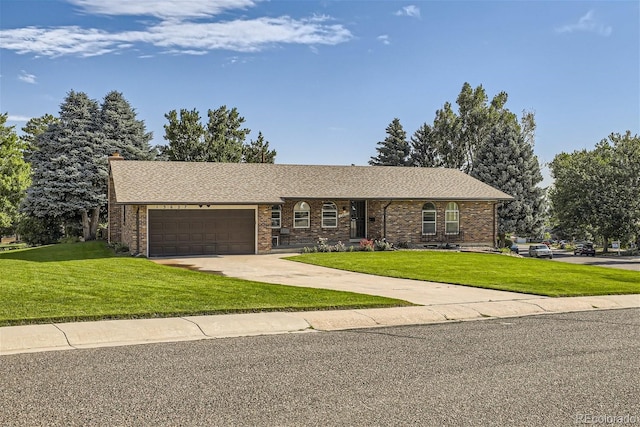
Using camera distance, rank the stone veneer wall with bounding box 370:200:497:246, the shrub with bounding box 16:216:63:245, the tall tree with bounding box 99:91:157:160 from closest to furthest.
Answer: the stone veneer wall with bounding box 370:200:497:246, the shrub with bounding box 16:216:63:245, the tall tree with bounding box 99:91:157:160

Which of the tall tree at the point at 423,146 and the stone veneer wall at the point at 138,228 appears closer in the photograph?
the stone veneer wall at the point at 138,228

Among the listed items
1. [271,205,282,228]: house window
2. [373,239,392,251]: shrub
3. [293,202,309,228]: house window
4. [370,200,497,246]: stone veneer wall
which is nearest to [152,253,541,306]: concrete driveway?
[271,205,282,228]: house window

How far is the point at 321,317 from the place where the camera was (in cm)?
1223

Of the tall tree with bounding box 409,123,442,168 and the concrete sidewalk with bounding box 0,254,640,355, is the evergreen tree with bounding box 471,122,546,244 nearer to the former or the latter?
the tall tree with bounding box 409,123,442,168

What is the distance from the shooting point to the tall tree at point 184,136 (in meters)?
57.0

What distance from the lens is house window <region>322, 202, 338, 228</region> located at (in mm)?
33438

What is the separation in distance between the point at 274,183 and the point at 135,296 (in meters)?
20.3

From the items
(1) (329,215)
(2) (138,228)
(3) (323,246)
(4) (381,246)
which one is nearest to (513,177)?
(4) (381,246)

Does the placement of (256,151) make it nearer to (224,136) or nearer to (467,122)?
(224,136)

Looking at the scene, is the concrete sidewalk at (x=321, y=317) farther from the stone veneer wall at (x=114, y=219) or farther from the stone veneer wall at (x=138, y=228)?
the stone veneer wall at (x=114, y=219)

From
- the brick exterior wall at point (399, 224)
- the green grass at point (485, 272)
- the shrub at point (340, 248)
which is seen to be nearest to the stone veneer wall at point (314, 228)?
→ the brick exterior wall at point (399, 224)

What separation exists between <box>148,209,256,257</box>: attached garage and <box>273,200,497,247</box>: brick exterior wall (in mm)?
2804

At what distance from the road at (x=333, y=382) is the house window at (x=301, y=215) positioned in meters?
22.3

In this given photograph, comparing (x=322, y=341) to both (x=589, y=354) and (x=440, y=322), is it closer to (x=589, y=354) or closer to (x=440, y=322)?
(x=440, y=322)
